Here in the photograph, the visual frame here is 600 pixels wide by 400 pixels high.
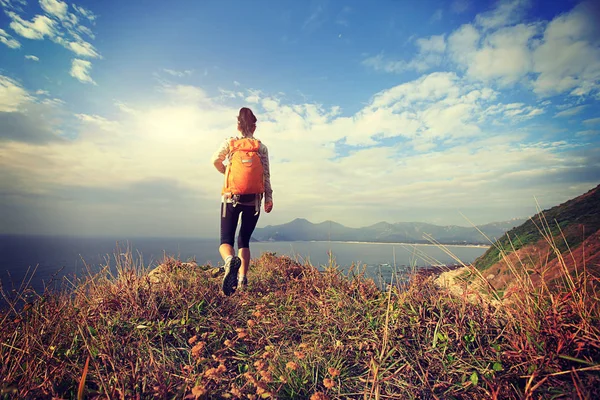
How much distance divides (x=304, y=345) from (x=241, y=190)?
113 inches

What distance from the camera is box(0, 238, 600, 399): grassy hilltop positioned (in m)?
2.25

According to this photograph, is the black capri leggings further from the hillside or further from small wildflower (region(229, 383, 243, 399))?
the hillside

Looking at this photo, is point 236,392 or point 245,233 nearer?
point 236,392

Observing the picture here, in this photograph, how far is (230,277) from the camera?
4.72 metres

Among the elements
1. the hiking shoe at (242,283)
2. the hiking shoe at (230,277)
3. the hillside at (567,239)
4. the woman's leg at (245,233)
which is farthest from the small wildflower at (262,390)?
the hillside at (567,239)

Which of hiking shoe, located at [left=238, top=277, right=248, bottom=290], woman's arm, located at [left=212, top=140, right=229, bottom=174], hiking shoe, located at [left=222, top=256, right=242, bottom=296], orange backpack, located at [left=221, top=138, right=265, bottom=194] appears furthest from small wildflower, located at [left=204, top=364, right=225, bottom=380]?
woman's arm, located at [left=212, top=140, right=229, bottom=174]

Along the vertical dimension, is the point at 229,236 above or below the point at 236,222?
below

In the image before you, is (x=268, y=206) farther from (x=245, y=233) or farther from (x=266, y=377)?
(x=266, y=377)

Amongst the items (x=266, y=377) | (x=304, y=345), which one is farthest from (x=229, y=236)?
(x=266, y=377)

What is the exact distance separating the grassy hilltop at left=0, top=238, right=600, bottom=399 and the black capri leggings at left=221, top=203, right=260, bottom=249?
1066 millimetres

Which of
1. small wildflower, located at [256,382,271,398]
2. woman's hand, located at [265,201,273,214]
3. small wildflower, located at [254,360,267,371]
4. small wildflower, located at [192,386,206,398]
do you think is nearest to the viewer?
small wildflower, located at [192,386,206,398]

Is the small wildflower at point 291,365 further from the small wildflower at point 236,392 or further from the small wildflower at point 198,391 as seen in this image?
the small wildflower at point 198,391

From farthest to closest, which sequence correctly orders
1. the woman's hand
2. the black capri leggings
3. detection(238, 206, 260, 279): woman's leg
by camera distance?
the woman's hand → detection(238, 206, 260, 279): woman's leg → the black capri leggings

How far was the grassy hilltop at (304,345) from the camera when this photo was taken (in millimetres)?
2250
